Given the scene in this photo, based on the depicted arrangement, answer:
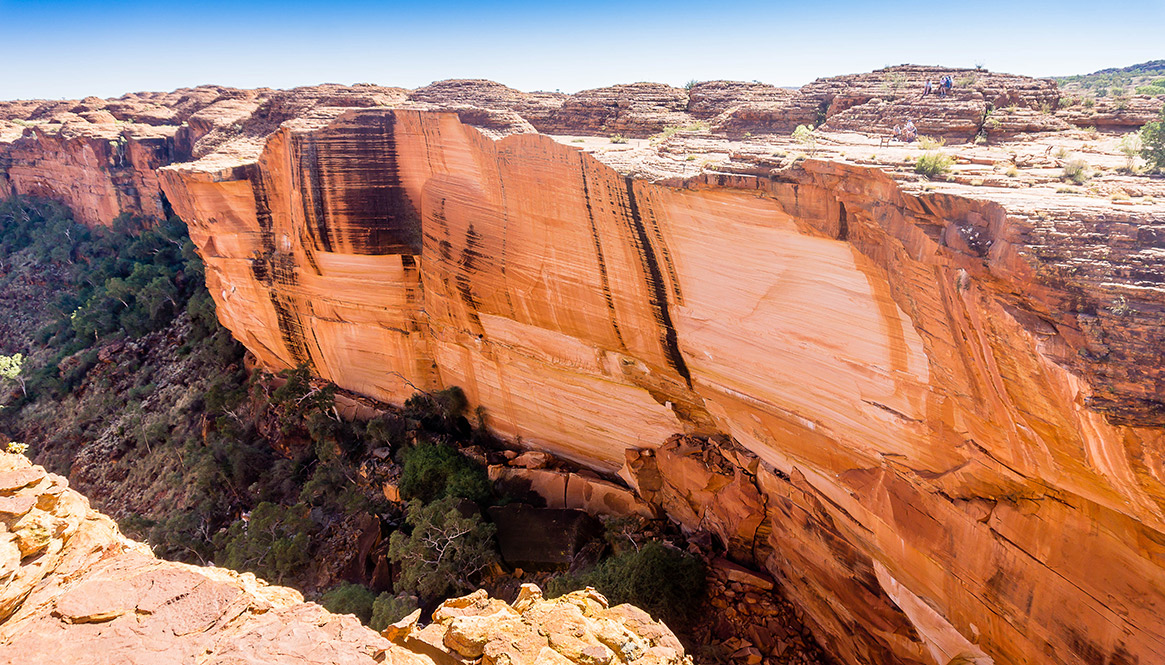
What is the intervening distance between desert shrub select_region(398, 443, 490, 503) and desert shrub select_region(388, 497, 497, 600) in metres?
0.84

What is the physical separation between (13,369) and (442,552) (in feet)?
81.7

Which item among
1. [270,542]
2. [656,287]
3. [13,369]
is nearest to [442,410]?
[270,542]

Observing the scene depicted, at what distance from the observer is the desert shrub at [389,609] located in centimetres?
1094

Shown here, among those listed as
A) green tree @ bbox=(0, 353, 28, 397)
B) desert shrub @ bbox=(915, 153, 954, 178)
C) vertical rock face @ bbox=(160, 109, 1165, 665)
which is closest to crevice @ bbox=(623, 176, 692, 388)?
vertical rock face @ bbox=(160, 109, 1165, 665)

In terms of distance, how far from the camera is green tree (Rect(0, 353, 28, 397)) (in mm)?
23391

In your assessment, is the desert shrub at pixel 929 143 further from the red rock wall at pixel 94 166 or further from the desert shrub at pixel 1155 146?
the red rock wall at pixel 94 166

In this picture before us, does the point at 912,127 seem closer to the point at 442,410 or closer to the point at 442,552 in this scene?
the point at 442,552

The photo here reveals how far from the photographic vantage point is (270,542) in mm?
14266

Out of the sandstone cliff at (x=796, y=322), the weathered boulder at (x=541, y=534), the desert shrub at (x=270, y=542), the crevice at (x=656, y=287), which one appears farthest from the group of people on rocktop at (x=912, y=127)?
the desert shrub at (x=270, y=542)

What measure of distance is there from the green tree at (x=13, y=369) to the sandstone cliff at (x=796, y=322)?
13578mm

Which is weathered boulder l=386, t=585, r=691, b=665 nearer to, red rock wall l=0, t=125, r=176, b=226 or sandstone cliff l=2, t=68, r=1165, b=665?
sandstone cliff l=2, t=68, r=1165, b=665

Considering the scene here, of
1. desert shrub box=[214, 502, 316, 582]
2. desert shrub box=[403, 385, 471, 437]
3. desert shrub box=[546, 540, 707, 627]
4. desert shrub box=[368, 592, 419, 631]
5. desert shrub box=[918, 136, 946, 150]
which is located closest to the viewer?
desert shrub box=[918, 136, 946, 150]

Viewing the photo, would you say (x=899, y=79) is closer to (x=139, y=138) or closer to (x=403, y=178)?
(x=403, y=178)

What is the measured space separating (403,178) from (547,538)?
30.7 ft
